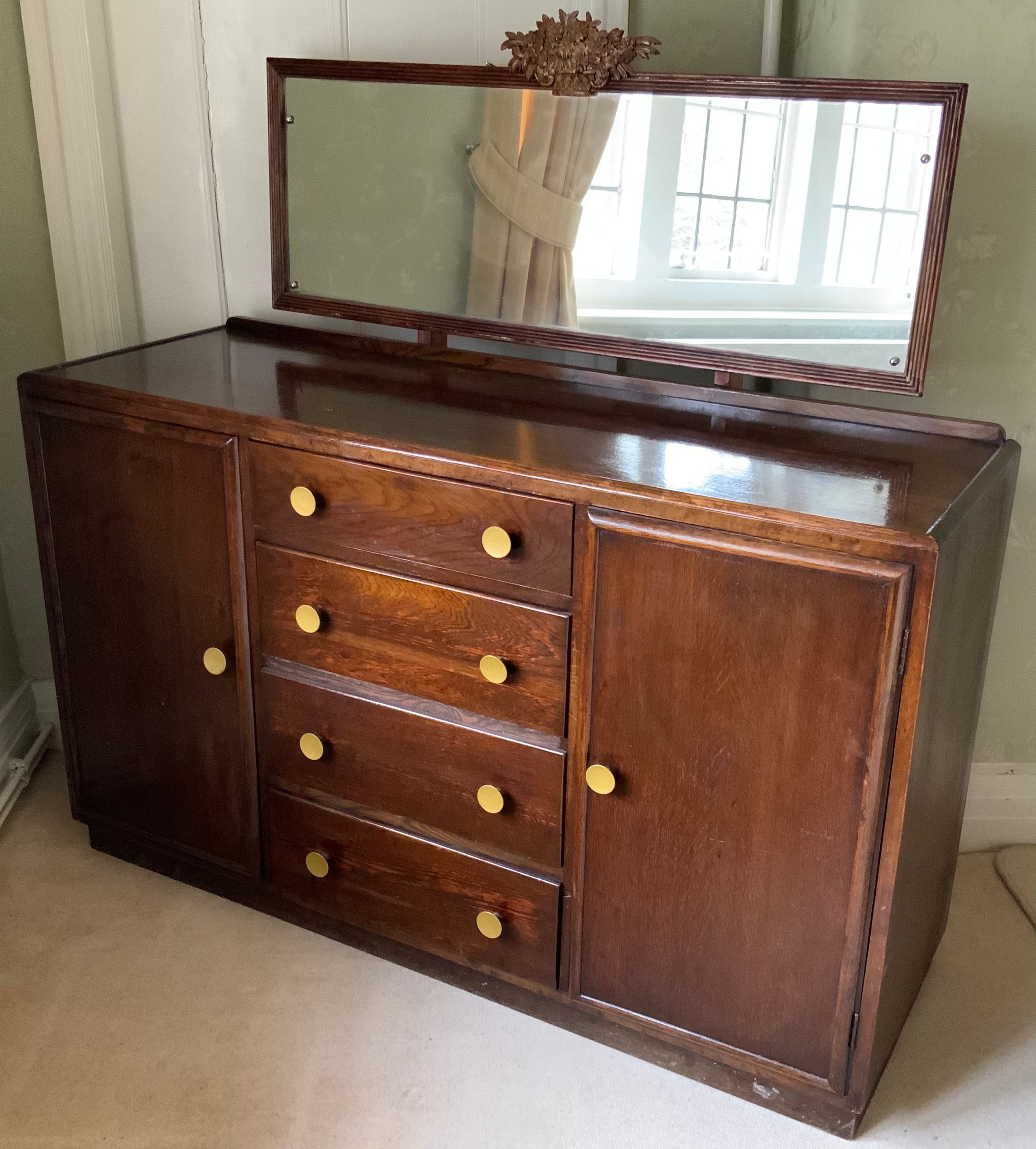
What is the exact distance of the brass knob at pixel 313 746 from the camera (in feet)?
5.65

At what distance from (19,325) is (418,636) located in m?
1.10

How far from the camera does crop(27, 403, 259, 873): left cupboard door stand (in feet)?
5.58

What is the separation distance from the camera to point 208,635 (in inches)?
69.7

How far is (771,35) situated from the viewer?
5.75ft

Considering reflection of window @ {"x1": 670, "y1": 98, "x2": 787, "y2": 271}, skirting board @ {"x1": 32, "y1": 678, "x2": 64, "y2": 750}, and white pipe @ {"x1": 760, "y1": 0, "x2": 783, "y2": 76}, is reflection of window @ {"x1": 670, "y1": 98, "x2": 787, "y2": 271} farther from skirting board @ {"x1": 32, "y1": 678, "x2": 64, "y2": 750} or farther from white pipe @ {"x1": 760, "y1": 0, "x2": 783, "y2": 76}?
skirting board @ {"x1": 32, "y1": 678, "x2": 64, "y2": 750}

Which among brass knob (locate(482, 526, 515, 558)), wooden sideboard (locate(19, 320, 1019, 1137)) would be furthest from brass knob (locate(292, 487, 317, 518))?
brass knob (locate(482, 526, 515, 558))

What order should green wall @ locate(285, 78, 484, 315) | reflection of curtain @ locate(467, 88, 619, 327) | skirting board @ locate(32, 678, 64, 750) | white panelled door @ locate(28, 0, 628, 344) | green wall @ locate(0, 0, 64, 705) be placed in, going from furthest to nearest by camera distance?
skirting board @ locate(32, 678, 64, 750)
green wall @ locate(0, 0, 64, 705)
white panelled door @ locate(28, 0, 628, 344)
green wall @ locate(285, 78, 484, 315)
reflection of curtain @ locate(467, 88, 619, 327)

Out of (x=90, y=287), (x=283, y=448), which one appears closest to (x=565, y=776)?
(x=283, y=448)

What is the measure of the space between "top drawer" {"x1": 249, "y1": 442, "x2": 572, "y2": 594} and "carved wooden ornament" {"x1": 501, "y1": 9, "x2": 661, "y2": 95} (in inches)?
24.6

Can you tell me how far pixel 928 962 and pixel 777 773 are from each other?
642 millimetres

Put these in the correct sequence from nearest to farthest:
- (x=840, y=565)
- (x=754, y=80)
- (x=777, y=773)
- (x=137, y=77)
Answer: (x=840, y=565)
(x=777, y=773)
(x=754, y=80)
(x=137, y=77)

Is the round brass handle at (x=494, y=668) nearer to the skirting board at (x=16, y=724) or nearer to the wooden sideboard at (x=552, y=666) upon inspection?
the wooden sideboard at (x=552, y=666)

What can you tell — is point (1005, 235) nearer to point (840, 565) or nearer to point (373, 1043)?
point (840, 565)

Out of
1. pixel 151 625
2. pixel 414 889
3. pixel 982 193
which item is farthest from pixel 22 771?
pixel 982 193
